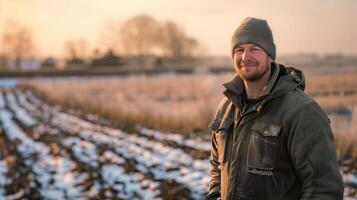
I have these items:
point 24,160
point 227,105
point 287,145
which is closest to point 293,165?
point 287,145

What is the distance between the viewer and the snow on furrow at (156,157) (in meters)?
6.66

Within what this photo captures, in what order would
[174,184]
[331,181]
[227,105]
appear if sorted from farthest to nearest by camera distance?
[174,184]
[227,105]
[331,181]

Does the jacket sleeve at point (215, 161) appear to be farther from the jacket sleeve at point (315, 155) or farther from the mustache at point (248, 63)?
the jacket sleeve at point (315, 155)

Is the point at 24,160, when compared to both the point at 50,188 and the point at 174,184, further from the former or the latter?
the point at 174,184

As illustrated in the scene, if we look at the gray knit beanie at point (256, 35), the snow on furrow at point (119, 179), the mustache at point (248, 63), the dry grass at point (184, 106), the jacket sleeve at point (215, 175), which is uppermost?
the gray knit beanie at point (256, 35)

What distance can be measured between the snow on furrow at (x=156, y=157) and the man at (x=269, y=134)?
348 cm

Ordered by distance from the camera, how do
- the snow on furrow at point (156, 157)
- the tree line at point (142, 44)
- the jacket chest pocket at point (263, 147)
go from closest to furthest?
the jacket chest pocket at point (263, 147) < the snow on furrow at point (156, 157) < the tree line at point (142, 44)

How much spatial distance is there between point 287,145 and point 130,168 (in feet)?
18.2

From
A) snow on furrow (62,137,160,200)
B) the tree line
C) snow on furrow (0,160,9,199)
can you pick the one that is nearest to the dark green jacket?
snow on furrow (62,137,160,200)

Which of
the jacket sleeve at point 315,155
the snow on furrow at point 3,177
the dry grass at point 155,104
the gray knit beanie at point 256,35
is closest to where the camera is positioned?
the jacket sleeve at point 315,155

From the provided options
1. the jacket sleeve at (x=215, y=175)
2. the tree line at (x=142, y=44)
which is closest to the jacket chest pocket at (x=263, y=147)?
the jacket sleeve at (x=215, y=175)

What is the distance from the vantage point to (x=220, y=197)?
8.82 feet

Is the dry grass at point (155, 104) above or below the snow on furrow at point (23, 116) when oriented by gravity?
above

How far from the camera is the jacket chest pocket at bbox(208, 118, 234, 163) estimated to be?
2.53 metres
